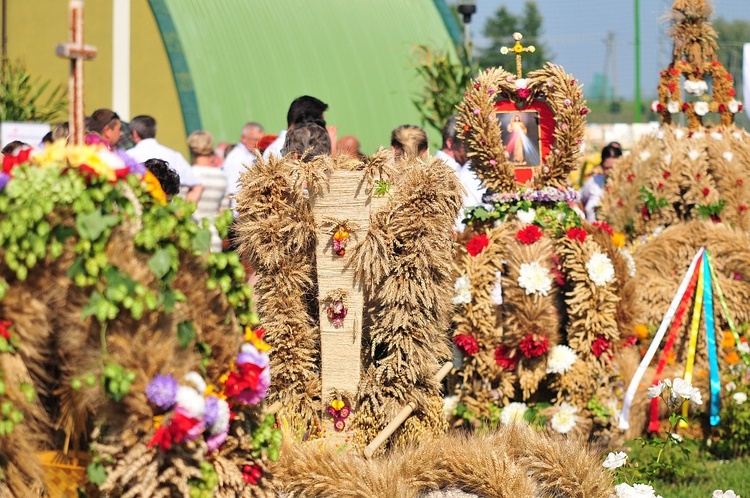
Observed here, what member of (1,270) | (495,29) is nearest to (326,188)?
(1,270)

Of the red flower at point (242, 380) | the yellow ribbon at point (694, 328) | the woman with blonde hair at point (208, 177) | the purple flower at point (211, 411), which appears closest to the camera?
the purple flower at point (211, 411)

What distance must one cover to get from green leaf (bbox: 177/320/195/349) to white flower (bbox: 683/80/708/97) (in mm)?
5924

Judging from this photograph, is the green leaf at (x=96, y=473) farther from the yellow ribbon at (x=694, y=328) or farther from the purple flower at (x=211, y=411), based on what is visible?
the yellow ribbon at (x=694, y=328)

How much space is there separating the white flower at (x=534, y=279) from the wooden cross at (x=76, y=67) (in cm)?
336

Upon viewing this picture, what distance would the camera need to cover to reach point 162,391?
296 cm

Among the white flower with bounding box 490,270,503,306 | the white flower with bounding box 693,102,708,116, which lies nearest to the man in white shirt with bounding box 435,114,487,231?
the white flower with bounding box 490,270,503,306

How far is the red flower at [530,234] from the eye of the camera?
19.9 feet

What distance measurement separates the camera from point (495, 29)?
1751 inches

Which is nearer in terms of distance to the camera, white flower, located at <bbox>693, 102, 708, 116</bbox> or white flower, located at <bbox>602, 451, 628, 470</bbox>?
white flower, located at <bbox>602, 451, 628, 470</bbox>

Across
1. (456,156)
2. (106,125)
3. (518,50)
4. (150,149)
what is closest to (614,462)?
(518,50)

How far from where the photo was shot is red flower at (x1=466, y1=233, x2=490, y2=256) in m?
6.17

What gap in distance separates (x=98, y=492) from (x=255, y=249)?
2068 mm

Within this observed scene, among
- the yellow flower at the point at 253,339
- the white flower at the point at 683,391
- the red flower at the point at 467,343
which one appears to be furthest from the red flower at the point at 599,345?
the yellow flower at the point at 253,339

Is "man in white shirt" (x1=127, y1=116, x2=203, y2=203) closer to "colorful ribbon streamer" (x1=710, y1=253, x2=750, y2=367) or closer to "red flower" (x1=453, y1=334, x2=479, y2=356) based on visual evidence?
"red flower" (x1=453, y1=334, x2=479, y2=356)
